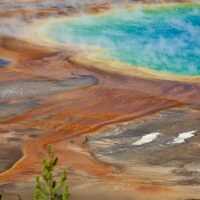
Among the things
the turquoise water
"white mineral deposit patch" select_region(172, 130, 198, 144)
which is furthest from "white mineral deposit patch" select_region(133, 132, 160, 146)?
the turquoise water

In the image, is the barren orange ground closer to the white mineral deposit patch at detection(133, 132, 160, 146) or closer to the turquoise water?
the white mineral deposit patch at detection(133, 132, 160, 146)

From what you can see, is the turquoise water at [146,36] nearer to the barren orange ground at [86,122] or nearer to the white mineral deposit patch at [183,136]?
the barren orange ground at [86,122]

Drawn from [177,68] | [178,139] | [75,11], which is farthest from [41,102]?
[75,11]

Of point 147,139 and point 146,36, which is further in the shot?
point 146,36

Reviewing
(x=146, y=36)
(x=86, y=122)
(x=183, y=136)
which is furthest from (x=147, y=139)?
(x=146, y=36)

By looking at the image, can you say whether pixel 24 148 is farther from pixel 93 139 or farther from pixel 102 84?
pixel 102 84

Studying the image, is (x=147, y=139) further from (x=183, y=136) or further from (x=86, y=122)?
(x=86, y=122)

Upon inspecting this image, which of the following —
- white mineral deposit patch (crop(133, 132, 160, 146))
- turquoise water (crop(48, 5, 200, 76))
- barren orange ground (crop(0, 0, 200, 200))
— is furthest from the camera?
turquoise water (crop(48, 5, 200, 76))

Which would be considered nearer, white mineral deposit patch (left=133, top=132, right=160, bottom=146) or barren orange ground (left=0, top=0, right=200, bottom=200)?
barren orange ground (left=0, top=0, right=200, bottom=200)

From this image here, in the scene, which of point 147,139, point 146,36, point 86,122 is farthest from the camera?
point 146,36

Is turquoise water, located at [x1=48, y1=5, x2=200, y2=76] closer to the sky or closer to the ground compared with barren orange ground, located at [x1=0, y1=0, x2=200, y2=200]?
closer to the sky
